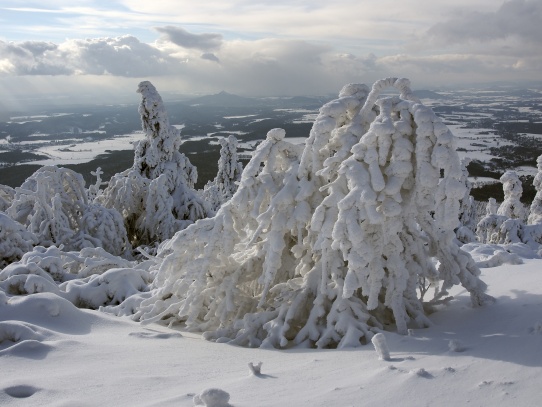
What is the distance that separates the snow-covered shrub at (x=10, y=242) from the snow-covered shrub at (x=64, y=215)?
6.05 ft

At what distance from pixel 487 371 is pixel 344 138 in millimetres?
3054

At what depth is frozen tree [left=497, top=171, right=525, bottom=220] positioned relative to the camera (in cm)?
2641

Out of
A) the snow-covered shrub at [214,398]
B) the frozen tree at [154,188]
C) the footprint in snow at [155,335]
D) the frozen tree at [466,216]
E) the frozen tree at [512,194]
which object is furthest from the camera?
the frozen tree at [512,194]

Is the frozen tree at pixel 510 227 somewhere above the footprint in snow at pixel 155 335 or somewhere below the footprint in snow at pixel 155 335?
below

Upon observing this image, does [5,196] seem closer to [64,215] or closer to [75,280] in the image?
[64,215]

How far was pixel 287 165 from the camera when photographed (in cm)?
686

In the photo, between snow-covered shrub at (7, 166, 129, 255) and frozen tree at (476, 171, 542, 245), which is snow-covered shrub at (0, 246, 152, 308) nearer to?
snow-covered shrub at (7, 166, 129, 255)

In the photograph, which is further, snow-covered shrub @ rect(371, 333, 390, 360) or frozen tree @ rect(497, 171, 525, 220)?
frozen tree @ rect(497, 171, 525, 220)

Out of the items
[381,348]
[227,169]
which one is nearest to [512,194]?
[227,169]

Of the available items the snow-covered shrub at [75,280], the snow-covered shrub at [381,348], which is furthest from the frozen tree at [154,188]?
the snow-covered shrub at [381,348]

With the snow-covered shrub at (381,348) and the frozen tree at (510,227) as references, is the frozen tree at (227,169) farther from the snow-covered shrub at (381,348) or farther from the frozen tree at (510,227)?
the snow-covered shrub at (381,348)

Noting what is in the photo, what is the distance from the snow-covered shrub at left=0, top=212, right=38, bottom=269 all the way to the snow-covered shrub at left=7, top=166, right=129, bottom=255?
1845 mm

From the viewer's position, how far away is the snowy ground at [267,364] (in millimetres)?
3435

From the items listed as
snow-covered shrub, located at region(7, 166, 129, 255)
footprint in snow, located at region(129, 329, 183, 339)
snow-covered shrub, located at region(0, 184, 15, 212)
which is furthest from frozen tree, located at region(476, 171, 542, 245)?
snow-covered shrub, located at region(0, 184, 15, 212)
